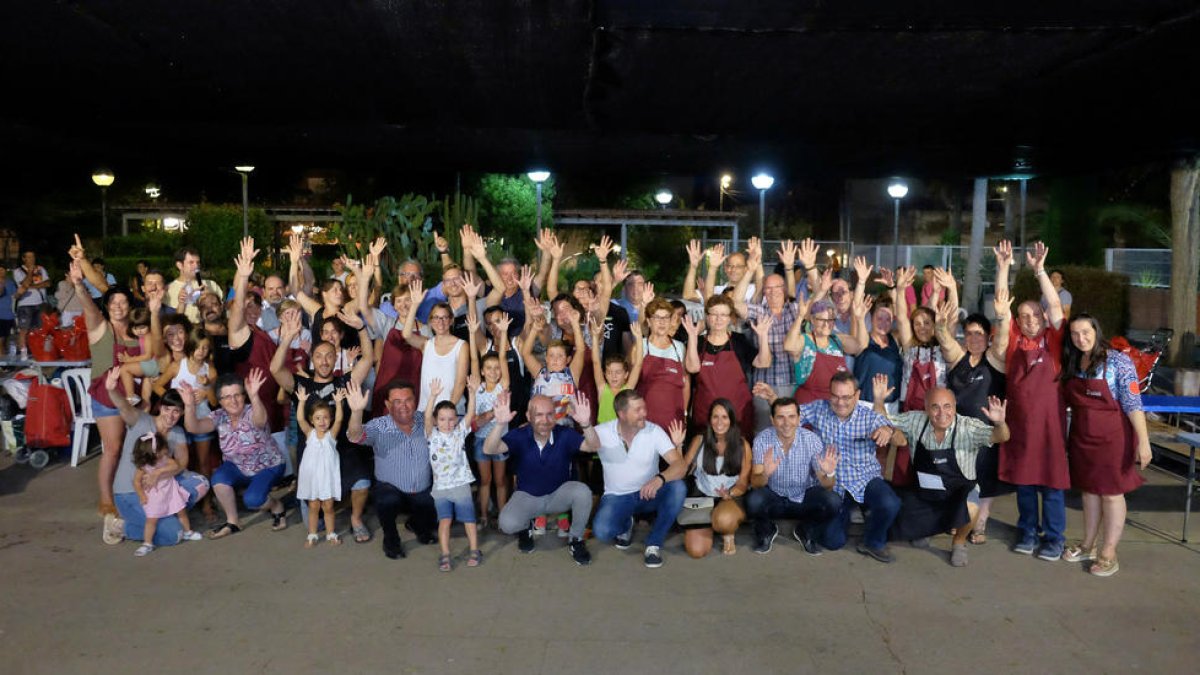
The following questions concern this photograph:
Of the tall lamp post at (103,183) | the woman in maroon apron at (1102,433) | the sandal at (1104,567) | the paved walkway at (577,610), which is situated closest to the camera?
the paved walkway at (577,610)

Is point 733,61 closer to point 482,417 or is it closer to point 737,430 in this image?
point 737,430

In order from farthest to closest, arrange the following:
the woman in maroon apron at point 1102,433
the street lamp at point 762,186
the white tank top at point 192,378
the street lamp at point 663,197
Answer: the street lamp at point 663,197, the white tank top at point 192,378, the woman in maroon apron at point 1102,433, the street lamp at point 762,186

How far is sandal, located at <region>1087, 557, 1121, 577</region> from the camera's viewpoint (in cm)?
538

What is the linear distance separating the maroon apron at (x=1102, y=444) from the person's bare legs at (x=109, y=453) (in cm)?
622

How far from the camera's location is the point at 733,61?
2910 mm

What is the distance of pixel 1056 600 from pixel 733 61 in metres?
3.66

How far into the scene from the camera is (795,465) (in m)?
5.96

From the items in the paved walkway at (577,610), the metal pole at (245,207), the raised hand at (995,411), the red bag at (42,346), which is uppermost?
the metal pole at (245,207)

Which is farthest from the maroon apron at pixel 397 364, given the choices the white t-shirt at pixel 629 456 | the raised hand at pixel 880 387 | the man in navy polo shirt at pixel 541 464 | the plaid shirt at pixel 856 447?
the raised hand at pixel 880 387

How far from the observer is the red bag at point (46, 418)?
300 inches

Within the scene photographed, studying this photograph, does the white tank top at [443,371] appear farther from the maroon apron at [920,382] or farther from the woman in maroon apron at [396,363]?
the maroon apron at [920,382]

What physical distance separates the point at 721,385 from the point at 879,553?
1.52 m

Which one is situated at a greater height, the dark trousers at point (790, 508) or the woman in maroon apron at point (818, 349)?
the woman in maroon apron at point (818, 349)

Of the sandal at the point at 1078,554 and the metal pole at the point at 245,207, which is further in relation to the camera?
the metal pole at the point at 245,207
